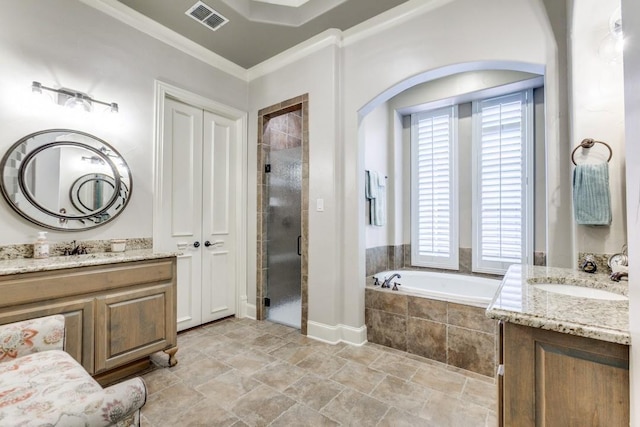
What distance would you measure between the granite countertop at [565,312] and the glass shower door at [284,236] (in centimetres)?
228

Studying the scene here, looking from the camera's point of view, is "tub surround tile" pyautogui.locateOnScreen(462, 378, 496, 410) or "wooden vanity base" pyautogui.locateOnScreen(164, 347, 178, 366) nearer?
"tub surround tile" pyautogui.locateOnScreen(462, 378, 496, 410)

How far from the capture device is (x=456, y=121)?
368 cm

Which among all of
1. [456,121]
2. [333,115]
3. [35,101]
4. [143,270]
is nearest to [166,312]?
[143,270]

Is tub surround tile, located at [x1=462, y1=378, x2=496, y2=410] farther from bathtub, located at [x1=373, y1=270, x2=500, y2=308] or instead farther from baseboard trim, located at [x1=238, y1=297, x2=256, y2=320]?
baseboard trim, located at [x1=238, y1=297, x2=256, y2=320]

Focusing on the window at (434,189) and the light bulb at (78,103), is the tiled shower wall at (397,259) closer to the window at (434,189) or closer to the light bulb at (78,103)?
the window at (434,189)

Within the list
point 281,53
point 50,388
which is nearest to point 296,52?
point 281,53

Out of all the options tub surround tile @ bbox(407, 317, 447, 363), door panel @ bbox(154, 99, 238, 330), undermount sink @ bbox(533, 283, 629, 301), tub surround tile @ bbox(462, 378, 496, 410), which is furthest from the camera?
door panel @ bbox(154, 99, 238, 330)

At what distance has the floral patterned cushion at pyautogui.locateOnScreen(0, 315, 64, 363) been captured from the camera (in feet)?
4.44

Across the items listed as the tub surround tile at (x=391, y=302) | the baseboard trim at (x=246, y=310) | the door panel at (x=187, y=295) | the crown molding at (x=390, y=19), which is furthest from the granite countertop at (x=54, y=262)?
the crown molding at (x=390, y=19)

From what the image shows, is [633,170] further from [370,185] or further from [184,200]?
[184,200]

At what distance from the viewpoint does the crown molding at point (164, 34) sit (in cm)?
241

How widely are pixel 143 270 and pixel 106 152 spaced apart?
1.08m

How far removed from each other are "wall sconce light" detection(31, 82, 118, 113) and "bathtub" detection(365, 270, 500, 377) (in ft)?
9.30

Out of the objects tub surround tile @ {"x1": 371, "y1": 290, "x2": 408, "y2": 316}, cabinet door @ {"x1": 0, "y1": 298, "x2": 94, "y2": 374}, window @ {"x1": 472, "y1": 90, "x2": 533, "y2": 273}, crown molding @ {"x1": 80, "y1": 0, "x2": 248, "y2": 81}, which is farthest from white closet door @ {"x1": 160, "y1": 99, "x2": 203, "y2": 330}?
window @ {"x1": 472, "y1": 90, "x2": 533, "y2": 273}
